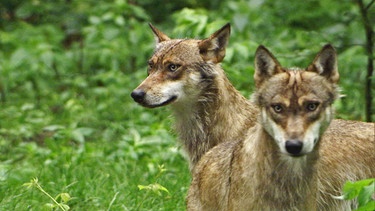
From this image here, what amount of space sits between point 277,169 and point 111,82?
22.3 ft

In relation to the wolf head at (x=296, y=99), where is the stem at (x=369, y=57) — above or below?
below

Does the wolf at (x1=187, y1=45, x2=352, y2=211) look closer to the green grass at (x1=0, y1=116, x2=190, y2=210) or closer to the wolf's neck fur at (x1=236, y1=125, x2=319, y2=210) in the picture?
the wolf's neck fur at (x1=236, y1=125, x2=319, y2=210)

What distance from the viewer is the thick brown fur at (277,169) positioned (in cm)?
587

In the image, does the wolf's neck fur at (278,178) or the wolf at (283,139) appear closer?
the wolf at (283,139)

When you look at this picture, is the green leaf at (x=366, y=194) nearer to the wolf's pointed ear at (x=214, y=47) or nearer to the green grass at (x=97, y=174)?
the green grass at (x=97, y=174)

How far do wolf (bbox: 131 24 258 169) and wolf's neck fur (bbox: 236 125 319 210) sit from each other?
1.71 meters

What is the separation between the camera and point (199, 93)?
25.5 feet

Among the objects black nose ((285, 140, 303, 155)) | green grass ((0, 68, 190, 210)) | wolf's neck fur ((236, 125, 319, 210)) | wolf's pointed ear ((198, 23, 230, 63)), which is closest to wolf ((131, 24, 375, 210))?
wolf's pointed ear ((198, 23, 230, 63))

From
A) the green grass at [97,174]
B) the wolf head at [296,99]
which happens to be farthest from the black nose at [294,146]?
the green grass at [97,174]

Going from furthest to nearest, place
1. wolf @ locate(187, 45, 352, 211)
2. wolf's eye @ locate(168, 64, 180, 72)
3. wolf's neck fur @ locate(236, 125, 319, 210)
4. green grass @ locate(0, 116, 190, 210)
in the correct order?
wolf's eye @ locate(168, 64, 180, 72), green grass @ locate(0, 116, 190, 210), wolf's neck fur @ locate(236, 125, 319, 210), wolf @ locate(187, 45, 352, 211)

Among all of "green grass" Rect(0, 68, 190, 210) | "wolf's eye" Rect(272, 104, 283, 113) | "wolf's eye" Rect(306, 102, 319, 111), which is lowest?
"green grass" Rect(0, 68, 190, 210)

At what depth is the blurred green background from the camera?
802 centimetres

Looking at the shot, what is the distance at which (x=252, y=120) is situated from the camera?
780 cm

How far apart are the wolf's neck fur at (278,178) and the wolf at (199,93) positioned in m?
1.71
